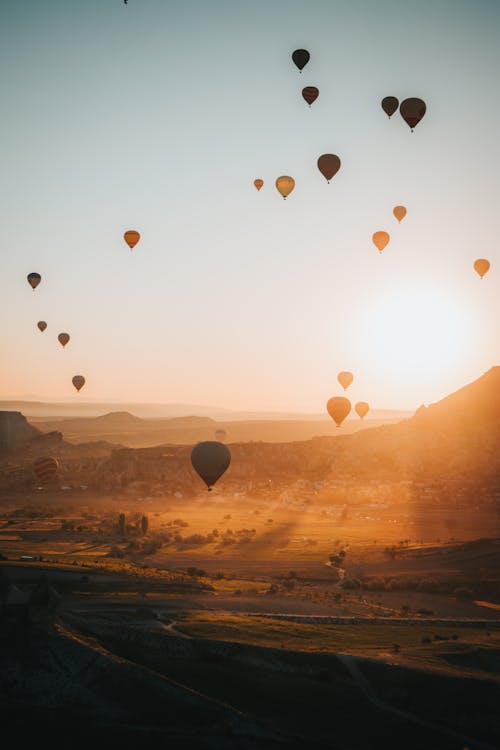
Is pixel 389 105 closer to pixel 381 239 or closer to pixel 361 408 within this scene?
pixel 381 239

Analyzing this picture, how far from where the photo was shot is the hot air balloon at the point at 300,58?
57.4 m

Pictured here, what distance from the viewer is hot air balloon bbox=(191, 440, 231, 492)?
59.9 meters

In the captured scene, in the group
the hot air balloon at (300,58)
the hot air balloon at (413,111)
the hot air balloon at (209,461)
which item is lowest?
the hot air balloon at (209,461)

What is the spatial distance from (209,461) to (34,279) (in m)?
29.2

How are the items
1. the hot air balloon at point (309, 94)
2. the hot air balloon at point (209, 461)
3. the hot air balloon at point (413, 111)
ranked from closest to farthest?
the hot air balloon at point (413, 111) < the hot air balloon at point (309, 94) < the hot air balloon at point (209, 461)

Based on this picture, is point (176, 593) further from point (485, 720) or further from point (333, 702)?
point (485, 720)

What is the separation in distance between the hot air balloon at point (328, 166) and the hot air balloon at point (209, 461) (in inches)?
893

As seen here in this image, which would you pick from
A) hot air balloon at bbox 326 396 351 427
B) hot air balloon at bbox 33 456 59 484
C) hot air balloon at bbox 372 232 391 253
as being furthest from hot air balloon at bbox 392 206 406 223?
hot air balloon at bbox 33 456 59 484

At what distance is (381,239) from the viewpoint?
63.5m

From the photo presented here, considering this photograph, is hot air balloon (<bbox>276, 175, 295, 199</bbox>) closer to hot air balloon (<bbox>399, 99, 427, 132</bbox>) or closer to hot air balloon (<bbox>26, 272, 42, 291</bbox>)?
hot air balloon (<bbox>399, 99, 427, 132</bbox>)

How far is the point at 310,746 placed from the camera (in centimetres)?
2873

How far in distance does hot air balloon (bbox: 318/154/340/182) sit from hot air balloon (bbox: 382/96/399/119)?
16.7ft

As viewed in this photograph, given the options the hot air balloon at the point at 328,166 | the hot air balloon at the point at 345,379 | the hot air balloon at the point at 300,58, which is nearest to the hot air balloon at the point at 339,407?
the hot air balloon at the point at 345,379

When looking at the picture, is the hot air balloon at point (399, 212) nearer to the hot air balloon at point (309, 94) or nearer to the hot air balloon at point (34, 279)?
the hot air balloon at point (309, 94)
